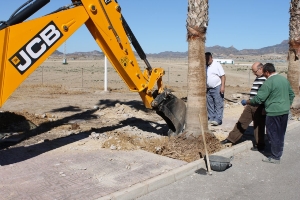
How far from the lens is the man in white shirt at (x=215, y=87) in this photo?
10281mm

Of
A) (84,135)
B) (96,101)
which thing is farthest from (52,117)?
(96,101)

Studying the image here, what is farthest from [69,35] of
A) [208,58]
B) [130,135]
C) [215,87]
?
[215,87]

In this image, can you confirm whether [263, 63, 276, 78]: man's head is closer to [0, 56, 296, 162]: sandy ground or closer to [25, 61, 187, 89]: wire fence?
[0, 56, 296, 162]: sandy ground

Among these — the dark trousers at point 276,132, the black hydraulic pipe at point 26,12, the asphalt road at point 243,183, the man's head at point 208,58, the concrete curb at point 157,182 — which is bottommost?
the asphalt road at point 243,183

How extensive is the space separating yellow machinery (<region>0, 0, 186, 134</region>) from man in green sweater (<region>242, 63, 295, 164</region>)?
176 cm

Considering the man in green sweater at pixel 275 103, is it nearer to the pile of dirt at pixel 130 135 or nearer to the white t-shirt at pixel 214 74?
the pile of dirt at pixel 130 135

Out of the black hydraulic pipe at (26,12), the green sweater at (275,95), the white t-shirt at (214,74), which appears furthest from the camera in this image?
the white t-shirt at (214,74)

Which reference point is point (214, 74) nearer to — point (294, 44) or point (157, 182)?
point (294, 44)

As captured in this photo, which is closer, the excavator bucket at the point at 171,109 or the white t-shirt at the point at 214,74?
the excavator bucket at the point at 171,109

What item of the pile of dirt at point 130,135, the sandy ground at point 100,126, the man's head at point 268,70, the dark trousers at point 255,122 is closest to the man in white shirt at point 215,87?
the sandy ground at point 100,126

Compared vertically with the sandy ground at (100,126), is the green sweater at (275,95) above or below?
above

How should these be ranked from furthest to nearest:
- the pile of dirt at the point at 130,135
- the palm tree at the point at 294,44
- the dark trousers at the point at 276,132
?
1. the palm tree at the point at 294,44
2. the pile of dirt at the point at 130,135
3. the dark trousers at the point at 276,132

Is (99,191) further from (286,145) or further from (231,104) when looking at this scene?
(231,104)

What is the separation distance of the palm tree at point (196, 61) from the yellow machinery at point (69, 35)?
1.28 feet
